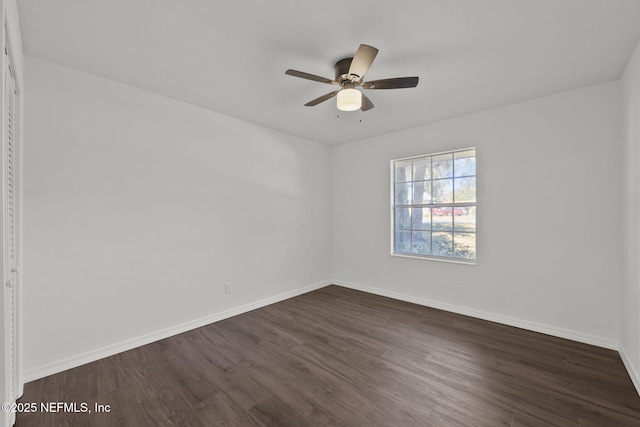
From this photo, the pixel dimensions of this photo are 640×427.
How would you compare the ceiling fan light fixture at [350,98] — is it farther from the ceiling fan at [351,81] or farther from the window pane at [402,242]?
the window pane at [402,242]

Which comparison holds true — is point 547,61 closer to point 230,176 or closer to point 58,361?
point 230,176

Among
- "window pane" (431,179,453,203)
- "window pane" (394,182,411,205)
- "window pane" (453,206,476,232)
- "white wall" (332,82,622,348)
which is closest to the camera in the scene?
"white wall" (332,82,622,348)

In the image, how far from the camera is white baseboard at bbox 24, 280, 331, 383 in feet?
7.23

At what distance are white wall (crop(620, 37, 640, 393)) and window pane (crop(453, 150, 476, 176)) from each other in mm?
1341

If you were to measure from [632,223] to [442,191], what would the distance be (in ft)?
6.02

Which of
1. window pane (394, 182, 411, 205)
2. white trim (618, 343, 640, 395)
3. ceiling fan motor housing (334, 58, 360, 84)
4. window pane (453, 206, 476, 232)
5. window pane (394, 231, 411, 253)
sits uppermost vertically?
ceiling fan motor housing (334, 58, 360, 84)

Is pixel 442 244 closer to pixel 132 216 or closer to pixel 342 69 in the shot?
pixel 342 69

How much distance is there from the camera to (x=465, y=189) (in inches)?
143

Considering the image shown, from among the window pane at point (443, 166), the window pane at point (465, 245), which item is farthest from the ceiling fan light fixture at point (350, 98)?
the window pane at point (465, 245)

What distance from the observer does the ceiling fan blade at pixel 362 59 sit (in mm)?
1778

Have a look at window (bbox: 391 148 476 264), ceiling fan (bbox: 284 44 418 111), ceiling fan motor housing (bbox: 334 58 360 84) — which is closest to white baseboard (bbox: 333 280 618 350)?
window (bbox: 391 148 476 264)

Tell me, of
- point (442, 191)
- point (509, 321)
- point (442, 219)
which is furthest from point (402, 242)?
point (509, 321)

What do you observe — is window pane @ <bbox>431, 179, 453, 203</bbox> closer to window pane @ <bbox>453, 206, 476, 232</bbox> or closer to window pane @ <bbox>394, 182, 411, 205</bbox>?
window pane @ <bbox>453, 206, 476, 232</bbox>

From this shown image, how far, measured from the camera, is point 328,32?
1.90 metres
